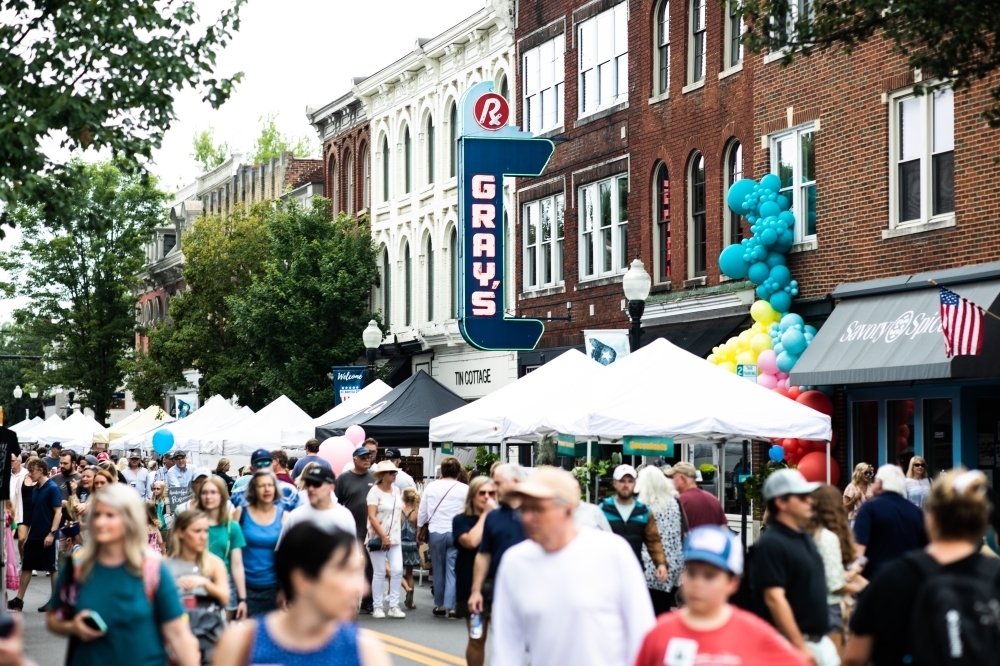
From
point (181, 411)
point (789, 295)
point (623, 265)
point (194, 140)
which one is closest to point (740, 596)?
point (789, 295)

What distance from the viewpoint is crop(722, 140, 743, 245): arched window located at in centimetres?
2862

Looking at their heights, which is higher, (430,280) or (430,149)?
(430,149)

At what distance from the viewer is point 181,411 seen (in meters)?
50.2

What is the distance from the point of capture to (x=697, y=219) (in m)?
30.0

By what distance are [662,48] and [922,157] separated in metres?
9.16

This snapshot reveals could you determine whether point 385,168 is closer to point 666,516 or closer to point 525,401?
point 525,401

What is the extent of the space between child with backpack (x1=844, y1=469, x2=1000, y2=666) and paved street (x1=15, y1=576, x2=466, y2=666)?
8.29 metres

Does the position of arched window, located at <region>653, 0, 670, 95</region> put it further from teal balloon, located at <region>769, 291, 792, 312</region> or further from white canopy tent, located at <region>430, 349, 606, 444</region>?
white canopy tent, located at <region>430, 349, 606, 444</region>

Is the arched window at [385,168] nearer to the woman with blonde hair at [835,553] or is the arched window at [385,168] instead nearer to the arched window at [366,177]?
the arched window at [366,177]

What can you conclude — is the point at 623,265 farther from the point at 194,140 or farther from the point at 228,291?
the point at 194,140

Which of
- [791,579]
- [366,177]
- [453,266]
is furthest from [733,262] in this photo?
[366,177]

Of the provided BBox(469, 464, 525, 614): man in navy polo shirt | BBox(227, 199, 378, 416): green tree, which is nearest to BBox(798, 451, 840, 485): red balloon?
BBox(469, 464, 525, 614): man in navy polo shirt

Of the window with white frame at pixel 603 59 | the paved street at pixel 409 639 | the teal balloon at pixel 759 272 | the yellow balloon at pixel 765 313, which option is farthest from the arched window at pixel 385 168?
the paved street at pixel 409 639

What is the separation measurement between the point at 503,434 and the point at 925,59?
8.00m
